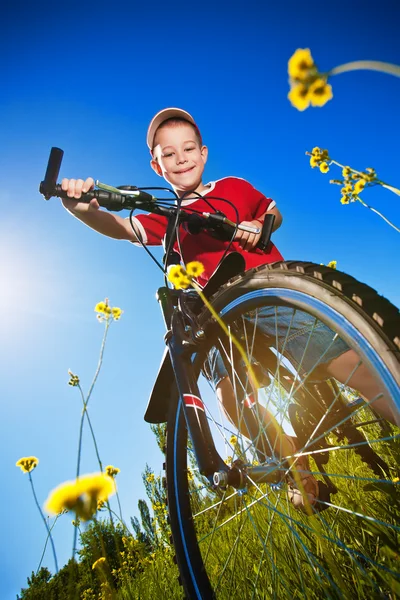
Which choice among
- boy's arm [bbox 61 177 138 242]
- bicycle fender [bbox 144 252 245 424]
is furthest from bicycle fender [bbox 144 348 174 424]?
boy's arm [bbox 61 177 138 242]

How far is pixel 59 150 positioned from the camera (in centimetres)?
142

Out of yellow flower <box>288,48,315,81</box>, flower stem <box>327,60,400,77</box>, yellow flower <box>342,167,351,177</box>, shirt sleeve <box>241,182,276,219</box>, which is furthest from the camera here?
yellow flower <box>342,167,351,177</box>

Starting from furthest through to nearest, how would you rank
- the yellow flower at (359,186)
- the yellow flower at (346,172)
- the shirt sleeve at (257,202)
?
1. the yellow flower at (346,172)
2. the yellow flower at (359,186)
3. the shirt sleeve at (257,202)

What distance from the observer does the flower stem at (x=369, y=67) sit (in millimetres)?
507

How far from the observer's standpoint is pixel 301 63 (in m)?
0.66

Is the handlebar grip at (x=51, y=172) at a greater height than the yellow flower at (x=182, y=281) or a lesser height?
greater

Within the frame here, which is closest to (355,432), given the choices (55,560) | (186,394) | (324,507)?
(324,507)

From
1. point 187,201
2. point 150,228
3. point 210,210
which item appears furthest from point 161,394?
point 187,201

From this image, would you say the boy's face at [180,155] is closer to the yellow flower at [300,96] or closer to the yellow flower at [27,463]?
the yellow flower at [300,96]

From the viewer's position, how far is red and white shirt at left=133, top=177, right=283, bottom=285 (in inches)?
83.0

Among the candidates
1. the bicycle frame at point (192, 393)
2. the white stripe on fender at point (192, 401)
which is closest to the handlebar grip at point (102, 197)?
the bicycle frame at point (192, 393)

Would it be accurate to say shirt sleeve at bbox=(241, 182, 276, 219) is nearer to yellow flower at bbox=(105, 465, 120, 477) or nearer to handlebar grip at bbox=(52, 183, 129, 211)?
handlebar grip at bbox=(52, 183, 129, 211)

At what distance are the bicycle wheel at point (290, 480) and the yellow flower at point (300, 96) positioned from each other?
47cm

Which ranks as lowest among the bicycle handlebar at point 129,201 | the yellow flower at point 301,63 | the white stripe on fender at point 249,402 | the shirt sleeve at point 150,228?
the white stripe on fender at point 249,402
